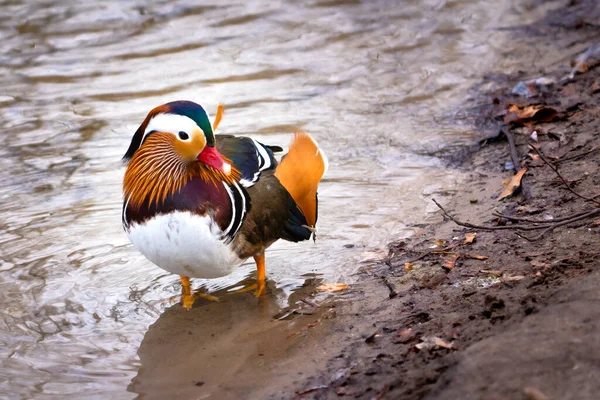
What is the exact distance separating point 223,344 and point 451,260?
126cm

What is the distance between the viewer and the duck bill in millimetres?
4164

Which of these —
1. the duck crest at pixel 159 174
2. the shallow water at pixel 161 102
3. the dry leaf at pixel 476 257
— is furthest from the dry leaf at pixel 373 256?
the duck crest at pixel 159 174

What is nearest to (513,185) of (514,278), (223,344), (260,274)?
(514,278)

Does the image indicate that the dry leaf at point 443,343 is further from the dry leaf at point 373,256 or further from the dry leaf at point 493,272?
the dry leaf at point 373,256

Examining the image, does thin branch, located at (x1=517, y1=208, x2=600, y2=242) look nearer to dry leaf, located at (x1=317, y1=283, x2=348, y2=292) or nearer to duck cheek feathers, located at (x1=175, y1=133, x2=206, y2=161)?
dry leaf, located at (x1=317, y1=283, x2=348, y2=292)

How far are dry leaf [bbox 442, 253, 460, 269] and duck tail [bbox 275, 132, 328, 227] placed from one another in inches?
36.3

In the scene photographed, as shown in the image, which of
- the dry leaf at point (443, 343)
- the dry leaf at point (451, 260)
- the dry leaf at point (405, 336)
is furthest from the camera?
the dry leaf at point (451, 260)

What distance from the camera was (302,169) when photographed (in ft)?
15.9

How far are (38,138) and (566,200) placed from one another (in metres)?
4.49

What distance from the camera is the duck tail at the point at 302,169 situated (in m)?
4.80

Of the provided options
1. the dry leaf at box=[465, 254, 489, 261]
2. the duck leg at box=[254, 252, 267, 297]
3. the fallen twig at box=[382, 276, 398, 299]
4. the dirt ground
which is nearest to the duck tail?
the duck leg at box=[254, 252, 267, 297]

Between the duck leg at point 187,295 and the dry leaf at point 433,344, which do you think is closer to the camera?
the dry leaf at point 433,344

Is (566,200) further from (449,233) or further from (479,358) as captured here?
(479,358)

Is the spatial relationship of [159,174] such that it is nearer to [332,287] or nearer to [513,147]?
[332,287]
